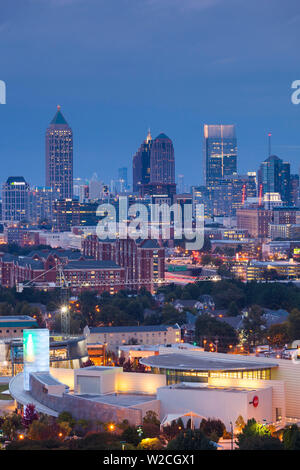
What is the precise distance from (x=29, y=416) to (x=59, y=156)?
80.8m

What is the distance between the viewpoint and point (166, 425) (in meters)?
16.1

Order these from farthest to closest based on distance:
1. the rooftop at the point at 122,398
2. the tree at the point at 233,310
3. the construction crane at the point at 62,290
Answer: the tree at the point at 233,310, the construction crane at the point at 62,290, the rooftop at the point at 122,398

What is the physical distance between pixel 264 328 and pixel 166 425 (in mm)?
13360

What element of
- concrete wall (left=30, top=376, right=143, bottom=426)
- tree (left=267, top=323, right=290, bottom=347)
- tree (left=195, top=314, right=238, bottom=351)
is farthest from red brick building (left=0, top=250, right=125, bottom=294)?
concrete wall (left=30, top=376, right=143, bottom=426)

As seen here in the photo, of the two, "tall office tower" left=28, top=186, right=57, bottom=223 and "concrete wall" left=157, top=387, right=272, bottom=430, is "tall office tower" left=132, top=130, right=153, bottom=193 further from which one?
"concrete wall" left=157, top=387, right=272, bottom=430

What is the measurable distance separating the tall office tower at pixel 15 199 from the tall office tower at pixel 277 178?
19195mm

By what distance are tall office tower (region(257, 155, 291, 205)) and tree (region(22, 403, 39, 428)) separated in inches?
3080

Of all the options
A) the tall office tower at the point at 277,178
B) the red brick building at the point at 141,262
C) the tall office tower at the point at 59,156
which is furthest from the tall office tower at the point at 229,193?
the red brick building at the point at 141,262

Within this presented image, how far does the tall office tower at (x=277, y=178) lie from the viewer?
95188 mm

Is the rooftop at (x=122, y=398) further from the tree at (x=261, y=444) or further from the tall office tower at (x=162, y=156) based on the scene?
the tall office tower at (x=162, y=156)

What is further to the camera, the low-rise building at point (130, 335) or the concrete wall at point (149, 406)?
the low-rise building at point (130, 335)

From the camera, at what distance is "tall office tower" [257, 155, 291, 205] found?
312ft

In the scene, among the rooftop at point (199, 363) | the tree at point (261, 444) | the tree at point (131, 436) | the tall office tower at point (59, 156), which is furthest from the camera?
the tall office tower at point (59, 156)
